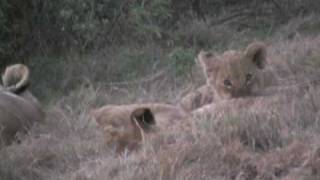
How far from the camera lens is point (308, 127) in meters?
5.91

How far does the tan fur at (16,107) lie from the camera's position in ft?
24.5

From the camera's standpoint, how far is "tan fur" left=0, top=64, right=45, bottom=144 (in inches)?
294

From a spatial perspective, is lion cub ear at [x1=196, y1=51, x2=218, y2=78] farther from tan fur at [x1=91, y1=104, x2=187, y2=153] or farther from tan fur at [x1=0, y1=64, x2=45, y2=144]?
tan fur at [x1=0, y1=64, x2=45, y2=144]

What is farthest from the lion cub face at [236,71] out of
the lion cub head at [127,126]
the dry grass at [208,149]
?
the lion cub head at [127,126]

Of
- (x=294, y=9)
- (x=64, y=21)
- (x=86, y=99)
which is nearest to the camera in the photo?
(x=86, y=99)

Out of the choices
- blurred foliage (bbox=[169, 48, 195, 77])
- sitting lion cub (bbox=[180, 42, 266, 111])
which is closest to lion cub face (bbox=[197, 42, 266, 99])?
sitting lion cub (bbox=[180, 42, 266, 111])

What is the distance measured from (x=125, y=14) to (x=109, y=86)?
182cm

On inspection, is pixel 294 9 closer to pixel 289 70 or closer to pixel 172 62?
pixel 172 62

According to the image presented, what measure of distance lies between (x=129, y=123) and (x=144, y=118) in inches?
8.5

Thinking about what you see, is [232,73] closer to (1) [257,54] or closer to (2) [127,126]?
(1) [257,54]

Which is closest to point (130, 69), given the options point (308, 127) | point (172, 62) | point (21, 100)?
point (172, 62)

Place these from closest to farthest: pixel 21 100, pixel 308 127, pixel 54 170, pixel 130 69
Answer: pixel 308 127 < pixel 54 170 < pixel 21 100 < pixel 130 69

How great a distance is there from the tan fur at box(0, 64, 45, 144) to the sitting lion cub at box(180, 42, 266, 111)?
1.25 metres

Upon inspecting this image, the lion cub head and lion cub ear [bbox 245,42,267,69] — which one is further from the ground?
lion cub ear [bbox 245,42,267,69]
